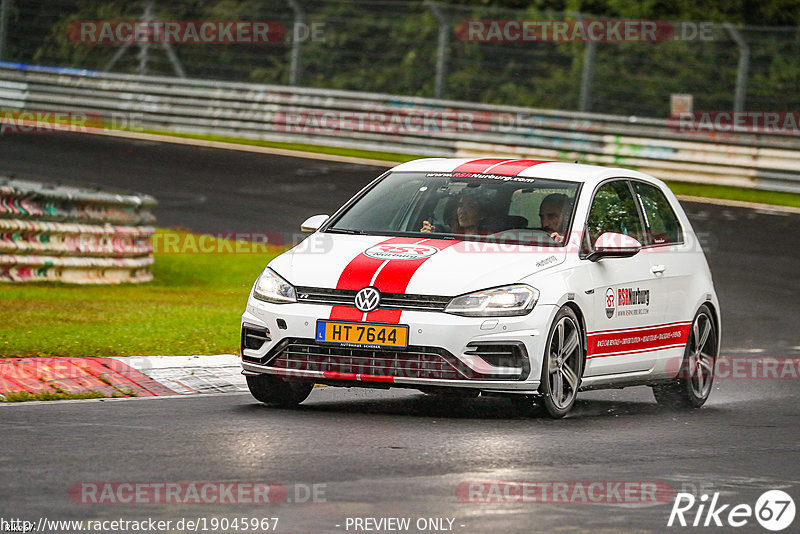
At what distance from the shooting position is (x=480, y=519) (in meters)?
6.22

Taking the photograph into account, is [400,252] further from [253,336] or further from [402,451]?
[402,451]

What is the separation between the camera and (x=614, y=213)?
1039 cm

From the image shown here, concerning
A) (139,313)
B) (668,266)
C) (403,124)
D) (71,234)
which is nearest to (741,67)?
(403,124)

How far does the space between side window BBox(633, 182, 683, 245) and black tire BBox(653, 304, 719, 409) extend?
561 mm

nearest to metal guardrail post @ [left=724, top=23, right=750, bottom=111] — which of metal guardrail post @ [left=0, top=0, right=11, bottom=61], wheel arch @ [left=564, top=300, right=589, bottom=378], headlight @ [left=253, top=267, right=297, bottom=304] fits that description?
metal guardrail post @ [left=0, top=0, right=11, bottom=61]

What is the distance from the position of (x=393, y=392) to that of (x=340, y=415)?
1753mm

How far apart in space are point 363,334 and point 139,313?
17.7 ft

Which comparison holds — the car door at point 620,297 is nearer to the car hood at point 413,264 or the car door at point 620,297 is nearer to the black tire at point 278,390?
the car hood at point 413,264

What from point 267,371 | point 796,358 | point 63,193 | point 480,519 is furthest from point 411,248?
point 63,193

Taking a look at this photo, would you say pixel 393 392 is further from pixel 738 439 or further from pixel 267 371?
pixel 738 439

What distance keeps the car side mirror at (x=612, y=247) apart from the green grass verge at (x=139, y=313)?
3.42 metres

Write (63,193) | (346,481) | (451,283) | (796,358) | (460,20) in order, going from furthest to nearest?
(460,20), (63,193), (796,358), (451,283), (346,481)

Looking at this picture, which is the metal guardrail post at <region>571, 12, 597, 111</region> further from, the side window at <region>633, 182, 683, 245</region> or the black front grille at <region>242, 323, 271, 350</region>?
the black front grille at <region>242, 323, 271, 350</region>

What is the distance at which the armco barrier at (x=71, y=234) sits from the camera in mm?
15477
